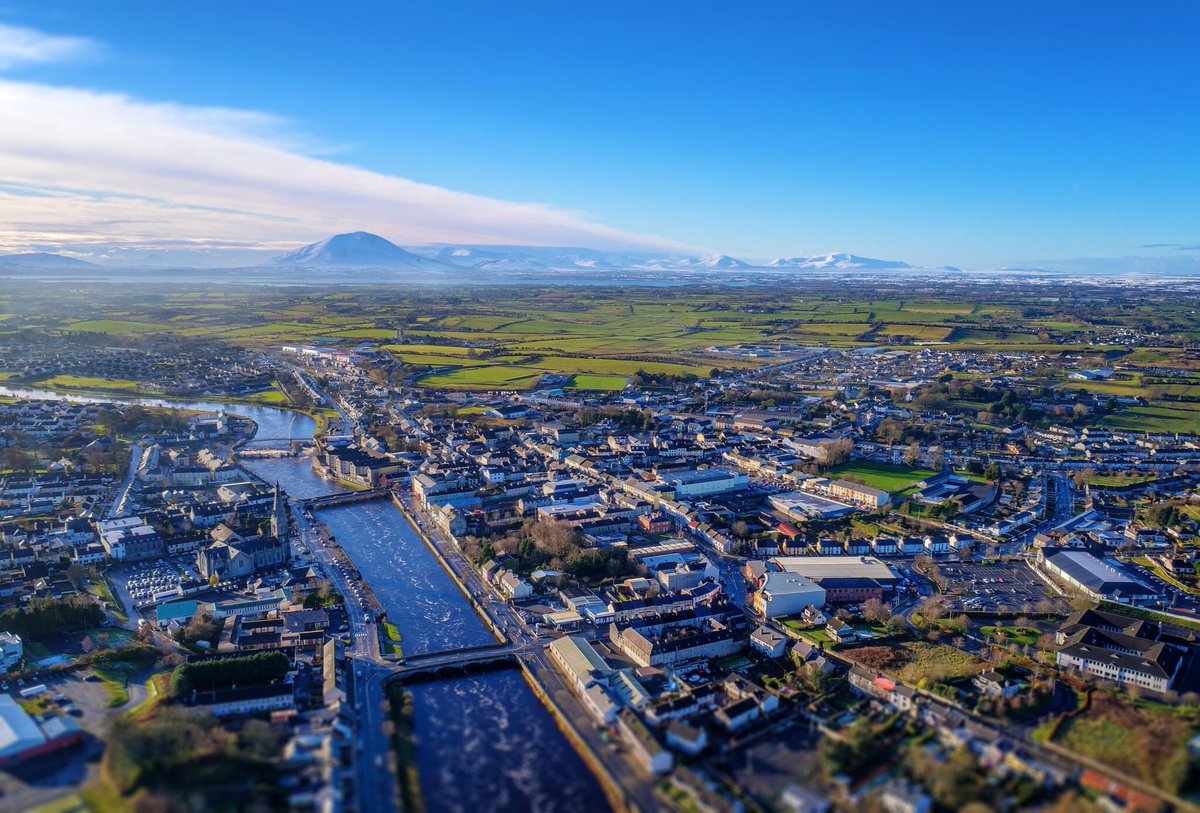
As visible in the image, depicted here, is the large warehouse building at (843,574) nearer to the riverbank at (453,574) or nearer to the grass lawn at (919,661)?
the grass lawn at (919,661)

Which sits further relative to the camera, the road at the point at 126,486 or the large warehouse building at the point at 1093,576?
the road at the point at 126,486

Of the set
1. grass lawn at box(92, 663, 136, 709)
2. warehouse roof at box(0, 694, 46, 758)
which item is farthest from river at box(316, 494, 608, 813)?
warehouse roof at box(0, 694, 46, 758)

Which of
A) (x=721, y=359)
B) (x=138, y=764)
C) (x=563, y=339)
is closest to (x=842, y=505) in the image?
(x=138, y=764)

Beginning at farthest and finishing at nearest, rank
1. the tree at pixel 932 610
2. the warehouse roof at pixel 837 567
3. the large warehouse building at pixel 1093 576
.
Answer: the warehouse roof at pixel 837 567 → the large warehouse building at pixel 1093 576 → the tree at pixel 932 610

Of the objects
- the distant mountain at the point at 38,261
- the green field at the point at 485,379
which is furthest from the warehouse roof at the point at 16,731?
the distant mountain at the point at 38,261

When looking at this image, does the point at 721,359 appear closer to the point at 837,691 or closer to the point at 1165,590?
the point at 1165,590
